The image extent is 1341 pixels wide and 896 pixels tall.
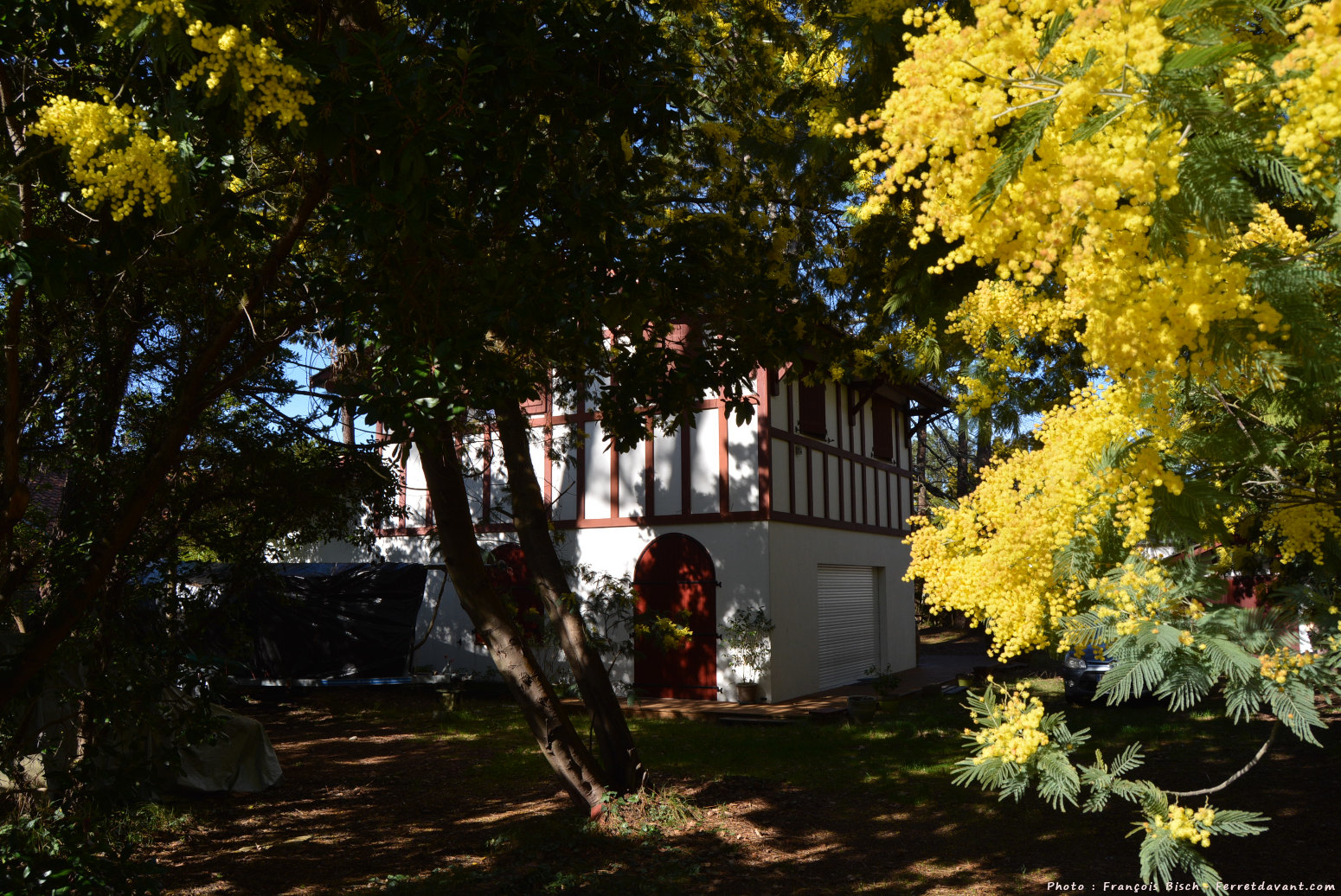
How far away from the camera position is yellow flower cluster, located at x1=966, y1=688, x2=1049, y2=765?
2713 mm

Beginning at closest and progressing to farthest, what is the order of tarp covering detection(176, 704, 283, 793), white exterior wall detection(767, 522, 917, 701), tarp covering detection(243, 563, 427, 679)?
tarp covering detection(176, 704, 283, 793)
white exterior wall detection(767, 522, 917, 701)
tarp covering detection(243, 563, 427, 679)

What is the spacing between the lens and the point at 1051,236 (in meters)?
1.86

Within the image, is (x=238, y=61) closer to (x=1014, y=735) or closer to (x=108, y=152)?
(x=108, y=152)

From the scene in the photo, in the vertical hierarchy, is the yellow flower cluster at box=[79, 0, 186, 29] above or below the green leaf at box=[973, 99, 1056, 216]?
above

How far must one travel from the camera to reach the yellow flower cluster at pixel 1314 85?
57.9 inches

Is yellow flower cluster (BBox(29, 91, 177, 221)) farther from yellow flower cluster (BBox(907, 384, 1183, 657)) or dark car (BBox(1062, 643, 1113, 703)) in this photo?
dark car (BBox(1062, 643, 1113, 703))

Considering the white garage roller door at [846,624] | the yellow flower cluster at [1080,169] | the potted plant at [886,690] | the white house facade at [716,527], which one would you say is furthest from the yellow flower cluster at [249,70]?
the white garage roller door at [846,624]

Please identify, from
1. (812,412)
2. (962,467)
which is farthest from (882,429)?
(962,467)

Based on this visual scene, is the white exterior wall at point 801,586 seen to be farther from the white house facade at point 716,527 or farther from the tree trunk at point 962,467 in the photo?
the tree trunk at point 962,467

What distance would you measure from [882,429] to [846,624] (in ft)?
15.2

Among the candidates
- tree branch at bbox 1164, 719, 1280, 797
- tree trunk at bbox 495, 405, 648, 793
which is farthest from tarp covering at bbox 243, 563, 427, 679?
tree branch at bbox 1164, 719, 1280, 797

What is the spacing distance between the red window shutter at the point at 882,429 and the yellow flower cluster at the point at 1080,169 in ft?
58.9

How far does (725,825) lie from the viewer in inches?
306

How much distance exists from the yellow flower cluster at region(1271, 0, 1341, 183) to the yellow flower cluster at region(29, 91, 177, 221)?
295 centimetres
